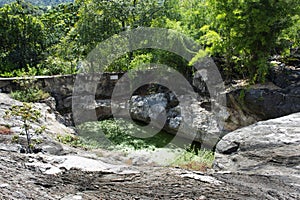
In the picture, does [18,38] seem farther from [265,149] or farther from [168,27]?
[265,149]

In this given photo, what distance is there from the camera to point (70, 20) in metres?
21.5

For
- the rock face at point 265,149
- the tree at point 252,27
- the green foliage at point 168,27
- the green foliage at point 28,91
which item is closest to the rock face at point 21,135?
the green foliage at point 28,91

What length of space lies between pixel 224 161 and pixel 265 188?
1958 mm

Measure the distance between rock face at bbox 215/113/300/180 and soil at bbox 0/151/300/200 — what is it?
81cm

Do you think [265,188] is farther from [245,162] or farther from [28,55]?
[28,55]

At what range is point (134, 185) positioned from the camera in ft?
9.26

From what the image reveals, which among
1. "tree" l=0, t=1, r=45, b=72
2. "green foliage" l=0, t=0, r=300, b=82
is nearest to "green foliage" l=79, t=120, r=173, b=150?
"green foliage" l=0, t=0, r=300, b=82

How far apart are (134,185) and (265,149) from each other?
2.68 metres

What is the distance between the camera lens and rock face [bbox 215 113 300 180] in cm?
407

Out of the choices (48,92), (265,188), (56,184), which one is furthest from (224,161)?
(48,92)

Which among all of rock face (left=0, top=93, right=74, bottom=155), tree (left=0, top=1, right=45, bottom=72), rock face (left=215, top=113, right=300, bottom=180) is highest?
tree (left=0, top=1, right=45, bottom=72)

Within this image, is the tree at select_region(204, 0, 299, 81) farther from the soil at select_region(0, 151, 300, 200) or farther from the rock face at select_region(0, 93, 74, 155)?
the soil at select_region(0, 151, 300, 200)

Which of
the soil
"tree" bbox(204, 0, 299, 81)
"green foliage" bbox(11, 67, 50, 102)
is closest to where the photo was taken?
the soil

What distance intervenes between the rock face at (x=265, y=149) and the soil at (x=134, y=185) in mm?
811
